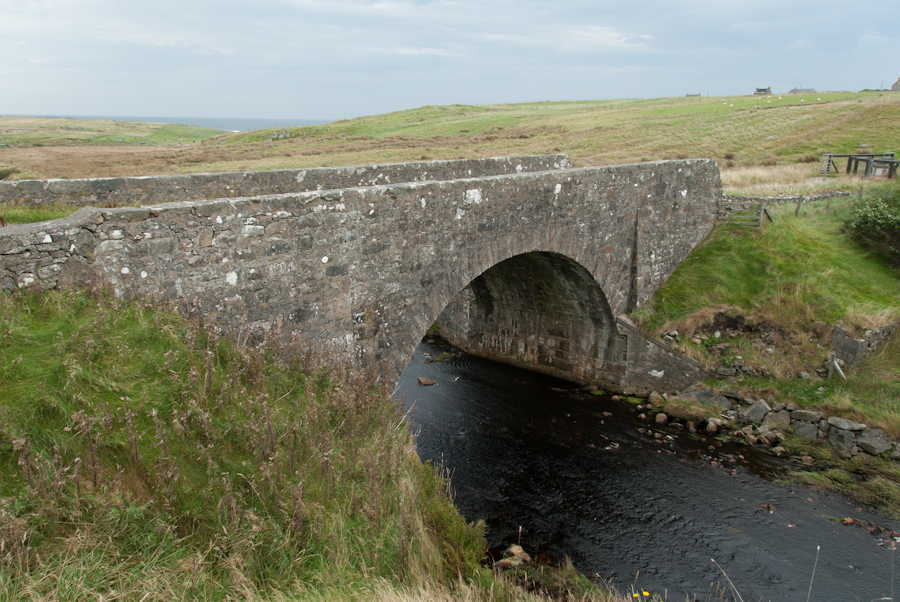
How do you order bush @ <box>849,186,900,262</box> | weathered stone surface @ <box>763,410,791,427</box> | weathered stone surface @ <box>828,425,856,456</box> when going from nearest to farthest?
weathered stone surface @ <box>828,425,856,456</box> → weathered stone surface @ <box>763,410,791,427</box> → bush @ <box>849,186,900,262</box>

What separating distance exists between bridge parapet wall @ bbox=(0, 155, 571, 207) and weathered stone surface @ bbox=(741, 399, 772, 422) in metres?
8.89

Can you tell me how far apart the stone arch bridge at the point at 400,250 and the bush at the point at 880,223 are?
4117 mm

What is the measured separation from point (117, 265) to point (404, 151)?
1229 inches

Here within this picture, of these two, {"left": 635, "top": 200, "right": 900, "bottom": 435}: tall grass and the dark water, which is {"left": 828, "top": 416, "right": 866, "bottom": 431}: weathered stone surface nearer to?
{"left": 635, "top": 200, "right": 900, "bottom": 435}: tall grass

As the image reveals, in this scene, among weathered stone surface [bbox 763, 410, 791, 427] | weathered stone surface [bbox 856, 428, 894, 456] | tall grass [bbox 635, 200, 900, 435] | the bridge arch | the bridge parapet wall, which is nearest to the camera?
the bridge parapet wall

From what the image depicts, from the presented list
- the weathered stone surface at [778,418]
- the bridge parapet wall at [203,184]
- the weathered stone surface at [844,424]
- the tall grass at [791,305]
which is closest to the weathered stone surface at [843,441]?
the weathered stone surface at [844,424]

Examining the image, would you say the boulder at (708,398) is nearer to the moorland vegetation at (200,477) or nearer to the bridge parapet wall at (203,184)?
the moorland vegetation at (200,477)

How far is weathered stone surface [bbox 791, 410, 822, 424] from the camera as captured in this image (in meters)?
12.8

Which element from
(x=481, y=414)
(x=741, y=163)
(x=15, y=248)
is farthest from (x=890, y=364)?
(x=741, y=163)

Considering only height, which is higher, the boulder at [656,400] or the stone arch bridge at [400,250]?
the stone arch bridge at [400,250]

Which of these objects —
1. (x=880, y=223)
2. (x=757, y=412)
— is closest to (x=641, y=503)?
(x=757, y=412)

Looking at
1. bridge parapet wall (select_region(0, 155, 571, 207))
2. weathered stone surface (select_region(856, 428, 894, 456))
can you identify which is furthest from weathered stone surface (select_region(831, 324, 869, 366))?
bridge parapet wall (select_region(0, 155, 571, 207))

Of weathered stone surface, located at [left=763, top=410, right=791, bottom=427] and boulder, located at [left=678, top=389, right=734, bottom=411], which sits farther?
boulder, located at [left=678, top=389, right=734, bottom=411]

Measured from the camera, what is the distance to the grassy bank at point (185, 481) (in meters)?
4.22
